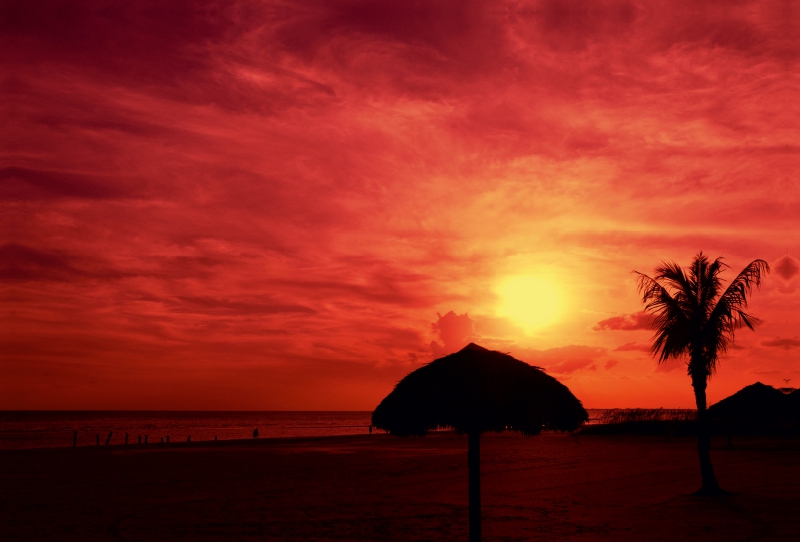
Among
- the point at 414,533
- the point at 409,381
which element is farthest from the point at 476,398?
the point at 414,533

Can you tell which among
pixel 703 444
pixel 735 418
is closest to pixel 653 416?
pixel 735 418

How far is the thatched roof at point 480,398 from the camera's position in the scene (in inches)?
393

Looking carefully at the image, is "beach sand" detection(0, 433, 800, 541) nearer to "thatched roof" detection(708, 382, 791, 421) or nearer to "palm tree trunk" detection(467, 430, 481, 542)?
"thatched roof" detection(708, 382, 791, 421)

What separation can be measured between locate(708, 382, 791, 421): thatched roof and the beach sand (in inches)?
74.8

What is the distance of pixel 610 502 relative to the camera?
56.0ft

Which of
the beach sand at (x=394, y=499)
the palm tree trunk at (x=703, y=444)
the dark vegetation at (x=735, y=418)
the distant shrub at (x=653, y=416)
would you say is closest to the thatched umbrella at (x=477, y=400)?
the beach sand at (x=394, y=499)

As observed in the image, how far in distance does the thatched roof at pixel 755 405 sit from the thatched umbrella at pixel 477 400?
23.1 metres

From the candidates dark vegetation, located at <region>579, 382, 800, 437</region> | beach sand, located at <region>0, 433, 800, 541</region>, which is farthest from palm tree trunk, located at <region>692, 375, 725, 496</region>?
dark vegetation, located at <region>579, 382, 800, 437</region>

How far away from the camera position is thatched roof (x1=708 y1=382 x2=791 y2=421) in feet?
96.2

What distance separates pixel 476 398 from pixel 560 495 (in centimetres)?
1029

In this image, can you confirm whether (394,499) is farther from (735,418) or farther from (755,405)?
(735,418)

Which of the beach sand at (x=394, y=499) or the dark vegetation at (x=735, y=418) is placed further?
the dark vegetation at (x=735, y=418)

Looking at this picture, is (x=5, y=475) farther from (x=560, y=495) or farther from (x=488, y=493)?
(x=560, y=495)

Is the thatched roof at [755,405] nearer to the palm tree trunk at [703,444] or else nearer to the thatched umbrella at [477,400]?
the palm tree trunk at [703,444]
